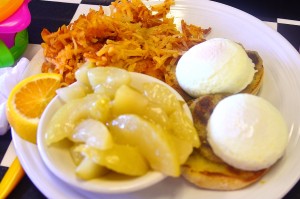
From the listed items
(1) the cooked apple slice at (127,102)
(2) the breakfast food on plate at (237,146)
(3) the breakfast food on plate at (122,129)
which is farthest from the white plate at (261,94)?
(1) the cooked apple slice at (127,102)

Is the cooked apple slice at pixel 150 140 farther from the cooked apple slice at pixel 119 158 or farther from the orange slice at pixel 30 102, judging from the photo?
the orange slice at pixel 30 102

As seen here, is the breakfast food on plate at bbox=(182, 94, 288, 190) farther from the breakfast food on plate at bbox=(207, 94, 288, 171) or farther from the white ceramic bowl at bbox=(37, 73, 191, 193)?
the white ceramic bowl at bbox=(37, 73, 191, 193)

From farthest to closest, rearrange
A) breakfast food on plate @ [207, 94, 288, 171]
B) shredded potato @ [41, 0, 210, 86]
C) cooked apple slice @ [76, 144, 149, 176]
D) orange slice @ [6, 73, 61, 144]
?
shredded potato @ [41, 0, 210, 86], orange slice @ [6, 73, 61, 144], breakfast food on plate @ [207, 94, 288, 171], cooked apple slice @ [76, 144, 149, 176]

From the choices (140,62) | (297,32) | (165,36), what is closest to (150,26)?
(165,36)

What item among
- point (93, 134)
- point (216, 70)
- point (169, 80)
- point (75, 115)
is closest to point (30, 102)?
point (75, 115)

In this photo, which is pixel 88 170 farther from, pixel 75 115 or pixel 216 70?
pixel 216 70

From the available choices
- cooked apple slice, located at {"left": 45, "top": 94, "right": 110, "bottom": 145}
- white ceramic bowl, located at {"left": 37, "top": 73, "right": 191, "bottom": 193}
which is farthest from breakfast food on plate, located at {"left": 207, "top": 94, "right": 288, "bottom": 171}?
cooked apple slice, located at {"left": 45, "top": 94, "right": 110, "bottom": 145}
